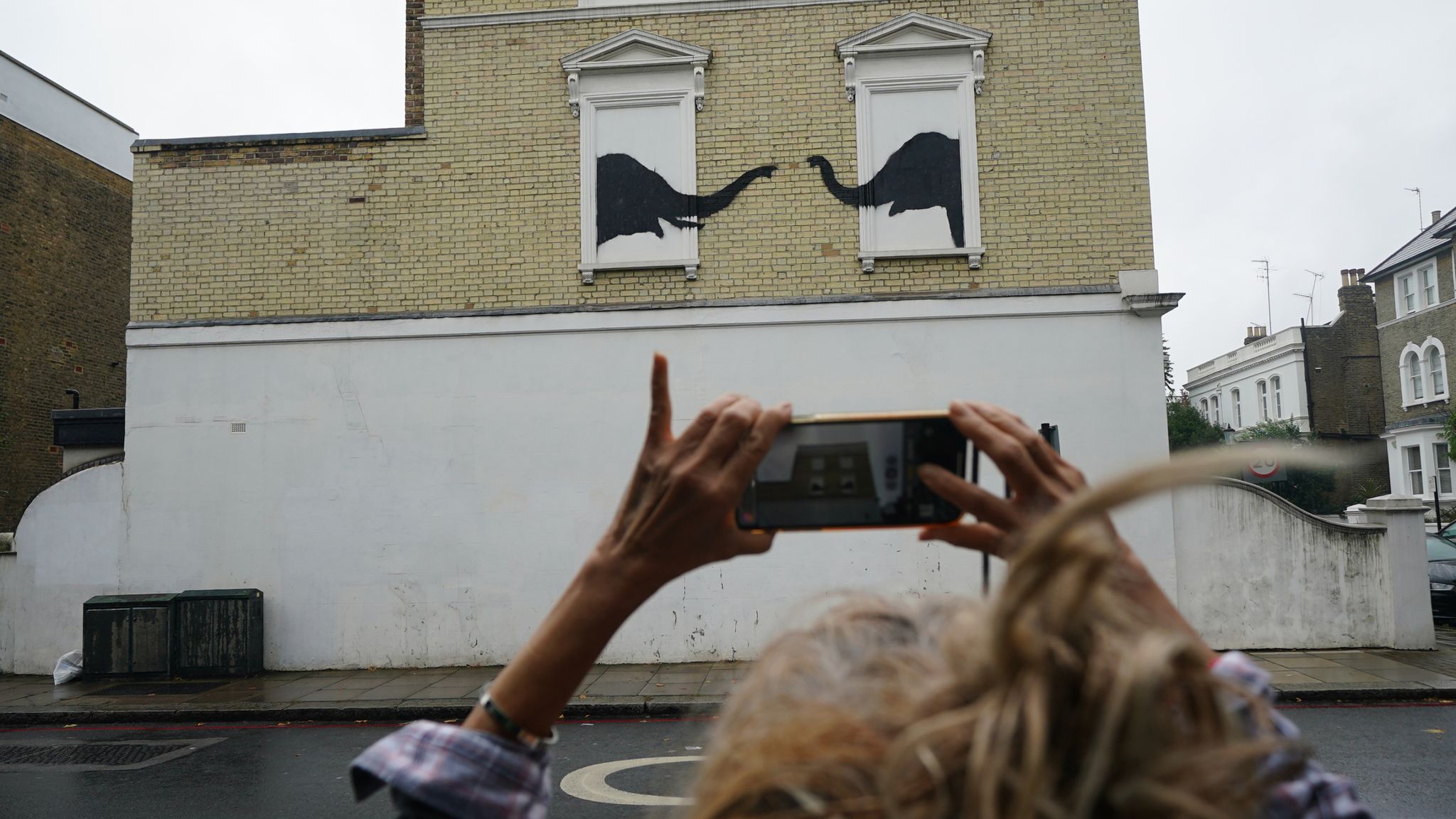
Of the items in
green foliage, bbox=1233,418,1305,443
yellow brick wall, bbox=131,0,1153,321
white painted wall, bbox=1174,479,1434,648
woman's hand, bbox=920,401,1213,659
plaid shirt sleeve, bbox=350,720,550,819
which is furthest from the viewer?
green foliage, bbox=1233,418,1305,443

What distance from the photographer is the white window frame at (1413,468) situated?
34.3 m

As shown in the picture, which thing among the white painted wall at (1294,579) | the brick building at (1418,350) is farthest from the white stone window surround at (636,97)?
the brick building at (1418,350)

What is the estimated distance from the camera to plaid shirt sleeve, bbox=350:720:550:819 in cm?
116

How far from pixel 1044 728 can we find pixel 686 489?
65 centimetres

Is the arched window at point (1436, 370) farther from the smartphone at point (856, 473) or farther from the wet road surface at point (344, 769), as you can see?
the smartphone at point (856, 473)

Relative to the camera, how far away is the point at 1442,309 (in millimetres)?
33062

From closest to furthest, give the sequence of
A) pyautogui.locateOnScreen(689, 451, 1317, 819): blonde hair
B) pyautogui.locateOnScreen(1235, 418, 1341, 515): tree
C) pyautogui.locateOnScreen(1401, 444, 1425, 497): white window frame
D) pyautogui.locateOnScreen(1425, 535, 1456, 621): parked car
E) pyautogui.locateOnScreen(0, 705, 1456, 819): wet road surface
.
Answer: pyautogui.locateOnScreen(689, 451, 1317, 819): blonde hair → pyautogui.locateOnScreen(0, 705, 1456, 819): wet road surface → pyautogui.locateOnScreen(1425, 535, 1456, 621): parked car → pyautogui.locateOnScreen(1401, 444, 1425, 497): white window frame → pyautogui.locateOnScreen(1235, 418, 1341, 515): tree

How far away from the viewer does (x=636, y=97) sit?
1254 centimetres

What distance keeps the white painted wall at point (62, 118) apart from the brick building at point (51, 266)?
0.02 meters

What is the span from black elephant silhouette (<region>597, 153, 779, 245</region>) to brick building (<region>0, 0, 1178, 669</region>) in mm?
39

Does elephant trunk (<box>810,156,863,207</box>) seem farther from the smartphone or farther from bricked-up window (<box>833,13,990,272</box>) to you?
the smartphone

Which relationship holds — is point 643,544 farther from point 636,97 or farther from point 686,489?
point 636,97

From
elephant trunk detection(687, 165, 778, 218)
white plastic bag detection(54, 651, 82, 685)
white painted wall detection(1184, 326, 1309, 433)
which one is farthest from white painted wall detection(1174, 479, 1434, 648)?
white painted wall detection(1184, 326, 1309, 433)

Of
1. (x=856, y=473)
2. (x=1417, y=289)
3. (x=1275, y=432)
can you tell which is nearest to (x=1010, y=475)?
(x=856, y=473)
